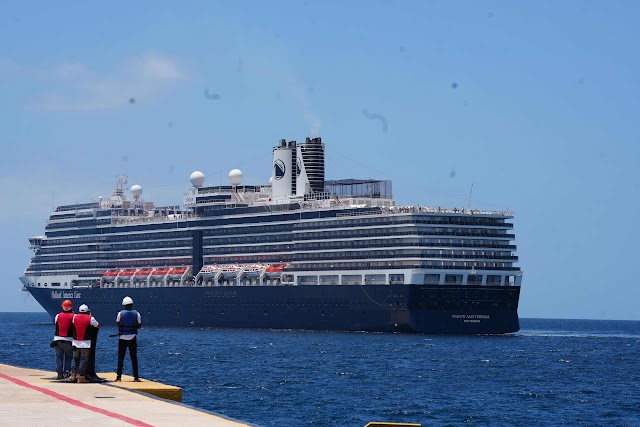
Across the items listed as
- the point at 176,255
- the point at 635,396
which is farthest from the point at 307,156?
the point at 635,396

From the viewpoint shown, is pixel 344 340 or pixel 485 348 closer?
pixel 485 348

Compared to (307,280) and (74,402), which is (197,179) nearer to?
(307,280)

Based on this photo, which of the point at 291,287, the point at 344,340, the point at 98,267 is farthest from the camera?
the point at 98,267

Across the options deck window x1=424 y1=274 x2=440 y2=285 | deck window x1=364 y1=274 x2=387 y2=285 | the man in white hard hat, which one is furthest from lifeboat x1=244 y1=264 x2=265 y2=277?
the man in white hard hat

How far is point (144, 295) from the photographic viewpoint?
127 metres

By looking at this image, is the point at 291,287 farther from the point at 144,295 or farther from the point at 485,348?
the point at 485,348

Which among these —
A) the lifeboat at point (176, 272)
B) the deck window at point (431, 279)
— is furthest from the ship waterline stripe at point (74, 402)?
the lifeboat at point (176, 272)

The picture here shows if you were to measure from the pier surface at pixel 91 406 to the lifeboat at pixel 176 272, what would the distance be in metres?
98.0

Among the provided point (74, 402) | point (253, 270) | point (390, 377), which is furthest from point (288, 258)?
point (74, 402)

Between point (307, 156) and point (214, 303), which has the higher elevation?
point (307, 156)

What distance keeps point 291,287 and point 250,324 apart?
6.18 meters

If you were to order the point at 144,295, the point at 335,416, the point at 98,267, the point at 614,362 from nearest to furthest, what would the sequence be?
the point at 335,416, the point at 614,362, the point at 144,295, the point at 98,267

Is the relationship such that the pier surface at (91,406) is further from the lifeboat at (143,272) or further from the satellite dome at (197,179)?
the satellite dome at (197,179)

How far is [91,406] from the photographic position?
874 inches
